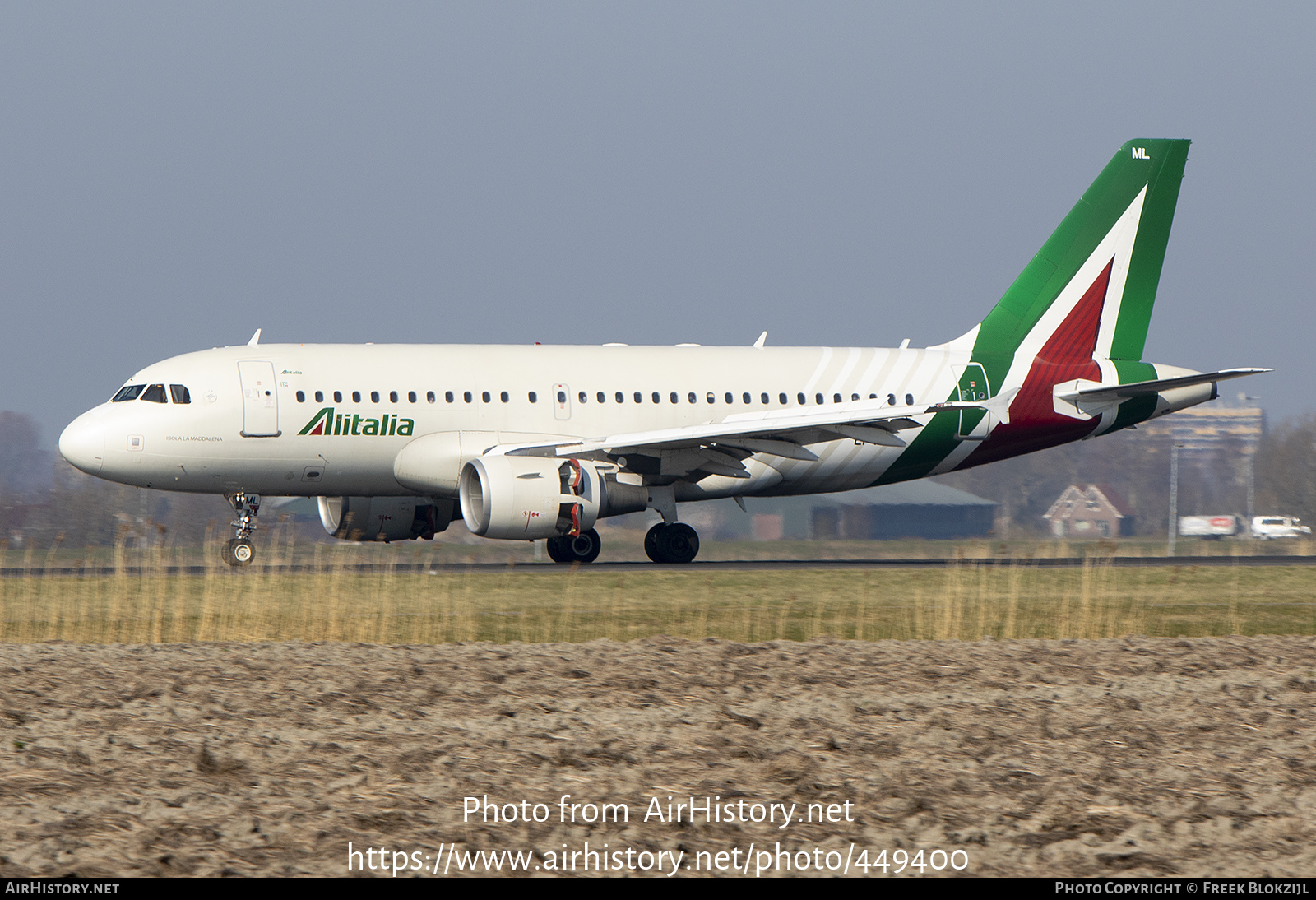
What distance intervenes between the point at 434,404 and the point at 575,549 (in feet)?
12.6

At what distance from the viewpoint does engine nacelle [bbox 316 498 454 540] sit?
27953 mm

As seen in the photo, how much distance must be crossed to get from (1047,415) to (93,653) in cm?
2001

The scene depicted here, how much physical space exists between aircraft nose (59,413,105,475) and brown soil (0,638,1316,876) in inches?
452

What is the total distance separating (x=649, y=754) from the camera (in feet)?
29.5

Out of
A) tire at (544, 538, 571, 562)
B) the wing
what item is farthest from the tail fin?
tire at (544, 538, 571, 562)

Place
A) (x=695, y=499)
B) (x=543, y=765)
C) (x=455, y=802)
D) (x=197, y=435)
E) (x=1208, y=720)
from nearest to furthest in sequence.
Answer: (x=455, y=802) < (x=543, y=765) < (x=1208, y=720) < (x=197, y=435) < (x=695, y=499)

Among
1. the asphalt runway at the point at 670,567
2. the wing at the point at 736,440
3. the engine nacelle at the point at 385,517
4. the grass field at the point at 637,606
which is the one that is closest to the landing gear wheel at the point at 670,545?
the asphalt runway at the point at 670,567

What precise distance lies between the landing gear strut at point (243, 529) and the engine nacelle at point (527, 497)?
3.61m

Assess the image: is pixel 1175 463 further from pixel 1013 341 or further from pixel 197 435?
pixel 197 435

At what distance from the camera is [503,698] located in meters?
10.8

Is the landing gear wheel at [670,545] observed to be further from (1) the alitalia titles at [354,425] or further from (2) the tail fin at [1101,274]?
(2) the tail fin at [1101,274]

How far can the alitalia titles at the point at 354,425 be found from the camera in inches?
985

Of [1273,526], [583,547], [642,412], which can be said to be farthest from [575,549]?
[1273,526]
